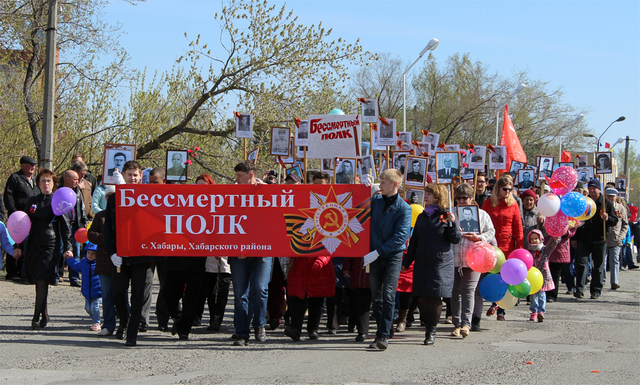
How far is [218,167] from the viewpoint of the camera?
2111cm

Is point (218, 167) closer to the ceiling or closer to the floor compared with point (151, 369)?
closer to the ceiling

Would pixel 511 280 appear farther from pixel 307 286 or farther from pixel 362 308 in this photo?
pixel 307 286

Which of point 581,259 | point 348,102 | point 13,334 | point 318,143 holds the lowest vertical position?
point 13,334

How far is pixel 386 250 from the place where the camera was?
25.0 feet

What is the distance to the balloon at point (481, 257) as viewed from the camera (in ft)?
27.7

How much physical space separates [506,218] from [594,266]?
483cm

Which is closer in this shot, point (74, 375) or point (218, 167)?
point (74, 375)

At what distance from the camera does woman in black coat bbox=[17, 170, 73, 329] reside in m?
8.79

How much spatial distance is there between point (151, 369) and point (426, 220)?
3.52 meters

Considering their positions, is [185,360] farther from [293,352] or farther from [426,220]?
[426,220]

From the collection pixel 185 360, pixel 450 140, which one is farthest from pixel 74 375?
pixel 450 140

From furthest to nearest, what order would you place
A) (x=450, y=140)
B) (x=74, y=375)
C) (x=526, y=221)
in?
(x=450, y=140), (x=526, y=221), (x=74, y=375)

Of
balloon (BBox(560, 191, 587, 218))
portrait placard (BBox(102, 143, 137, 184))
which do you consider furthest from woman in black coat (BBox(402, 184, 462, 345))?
portrait placard (BBox(102, 143, 137, 184))

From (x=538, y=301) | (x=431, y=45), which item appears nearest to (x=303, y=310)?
(x=538, y=301)
